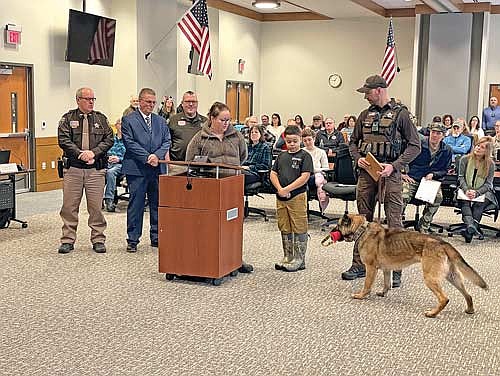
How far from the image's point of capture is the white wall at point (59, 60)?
10.4m

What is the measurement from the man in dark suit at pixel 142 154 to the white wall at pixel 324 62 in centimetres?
1240

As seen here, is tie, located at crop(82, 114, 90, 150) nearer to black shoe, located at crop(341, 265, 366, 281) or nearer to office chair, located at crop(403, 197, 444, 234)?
black shoe, located at crop(341, 265, 366, 281)

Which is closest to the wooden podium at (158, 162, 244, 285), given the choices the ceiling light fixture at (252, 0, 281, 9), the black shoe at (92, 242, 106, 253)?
the black shoe at (92, 242, 106, 253)

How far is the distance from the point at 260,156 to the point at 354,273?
Result: 125 inches

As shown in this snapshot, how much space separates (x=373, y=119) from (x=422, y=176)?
8.53 feet

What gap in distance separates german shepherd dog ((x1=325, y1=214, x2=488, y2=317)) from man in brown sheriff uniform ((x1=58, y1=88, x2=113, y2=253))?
2595 mm

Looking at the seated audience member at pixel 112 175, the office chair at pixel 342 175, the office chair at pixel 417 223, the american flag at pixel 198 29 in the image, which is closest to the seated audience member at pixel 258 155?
the office chair at pixel 342 175

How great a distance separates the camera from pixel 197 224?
5.25 meters

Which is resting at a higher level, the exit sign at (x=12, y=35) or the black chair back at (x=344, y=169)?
the exit sign at (x=12, y=35)

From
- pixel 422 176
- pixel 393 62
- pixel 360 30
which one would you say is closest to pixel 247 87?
pixel 360 30

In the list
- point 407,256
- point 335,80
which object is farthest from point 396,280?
point 335,80

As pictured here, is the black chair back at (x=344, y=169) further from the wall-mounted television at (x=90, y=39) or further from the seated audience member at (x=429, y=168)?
the wall-mounted television at (x=90, y=39)

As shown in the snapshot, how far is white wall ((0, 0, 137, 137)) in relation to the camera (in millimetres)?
10445

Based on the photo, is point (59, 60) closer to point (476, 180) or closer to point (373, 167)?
point (476, 180)
